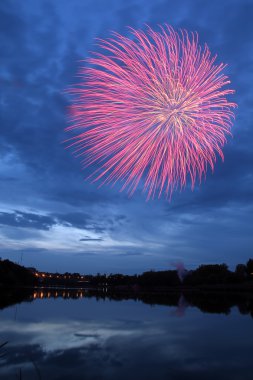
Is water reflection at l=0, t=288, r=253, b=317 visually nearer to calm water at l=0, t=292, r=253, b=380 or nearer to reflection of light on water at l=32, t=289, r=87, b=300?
reflection of light on water at l=32, t=289, r=87, b=300

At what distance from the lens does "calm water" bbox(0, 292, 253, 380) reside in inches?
688

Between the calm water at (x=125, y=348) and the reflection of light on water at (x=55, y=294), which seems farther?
the reflection of light on water at (x=55, y=294)

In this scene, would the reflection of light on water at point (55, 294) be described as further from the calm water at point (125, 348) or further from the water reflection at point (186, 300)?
the calm water at point (125, 348)

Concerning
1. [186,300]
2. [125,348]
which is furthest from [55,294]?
[125,348]

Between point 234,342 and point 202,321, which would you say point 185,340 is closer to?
point 234,342

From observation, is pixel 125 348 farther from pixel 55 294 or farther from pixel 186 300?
pixel 55 294

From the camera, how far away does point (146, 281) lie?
476 ft

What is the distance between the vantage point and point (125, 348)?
2280cm

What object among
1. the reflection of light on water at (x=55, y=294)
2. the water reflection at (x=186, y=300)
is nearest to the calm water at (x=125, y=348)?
the water reflection at (x=186, y=300)

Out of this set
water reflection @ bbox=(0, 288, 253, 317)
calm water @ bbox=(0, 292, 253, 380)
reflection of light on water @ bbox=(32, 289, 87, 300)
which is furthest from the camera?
reflection of light on water @ bbox=(32, 289, 87, 300)

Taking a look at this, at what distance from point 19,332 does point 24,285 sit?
112189 mm

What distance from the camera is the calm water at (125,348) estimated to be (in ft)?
57.3

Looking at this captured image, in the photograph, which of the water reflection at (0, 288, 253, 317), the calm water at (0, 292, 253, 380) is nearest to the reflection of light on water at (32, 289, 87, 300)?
the water reflection at (0, 288, 253, 317)

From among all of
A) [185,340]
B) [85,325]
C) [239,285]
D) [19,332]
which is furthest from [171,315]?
[239,285]
